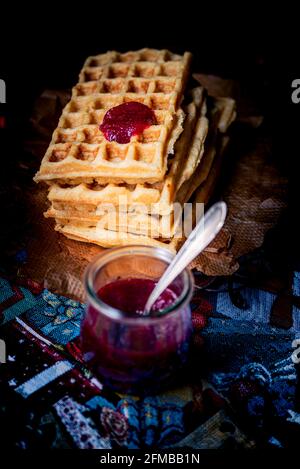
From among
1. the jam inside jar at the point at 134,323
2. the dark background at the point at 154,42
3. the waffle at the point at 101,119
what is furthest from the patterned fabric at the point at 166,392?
the dark background at the point at 154,42

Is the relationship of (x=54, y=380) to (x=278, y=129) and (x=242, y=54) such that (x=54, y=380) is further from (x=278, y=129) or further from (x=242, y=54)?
(x=242, y=54)

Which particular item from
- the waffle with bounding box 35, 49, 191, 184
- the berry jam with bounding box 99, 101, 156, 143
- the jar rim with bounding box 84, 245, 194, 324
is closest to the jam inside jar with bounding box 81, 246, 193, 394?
the jar rim with bounding box 84, 245, 194, 324

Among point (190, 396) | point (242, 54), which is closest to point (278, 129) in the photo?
point (242, 54)

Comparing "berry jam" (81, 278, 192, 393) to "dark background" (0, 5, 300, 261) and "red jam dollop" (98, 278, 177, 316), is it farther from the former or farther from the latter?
"dark background" (0, 5, 300, 261)

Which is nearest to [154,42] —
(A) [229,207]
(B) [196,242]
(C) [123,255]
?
(A) [229,207]

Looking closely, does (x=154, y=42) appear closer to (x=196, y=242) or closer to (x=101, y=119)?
(x=101, y=119)

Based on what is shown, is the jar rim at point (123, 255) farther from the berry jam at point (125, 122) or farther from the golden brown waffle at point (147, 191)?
the berry jam at point (125, 122)
